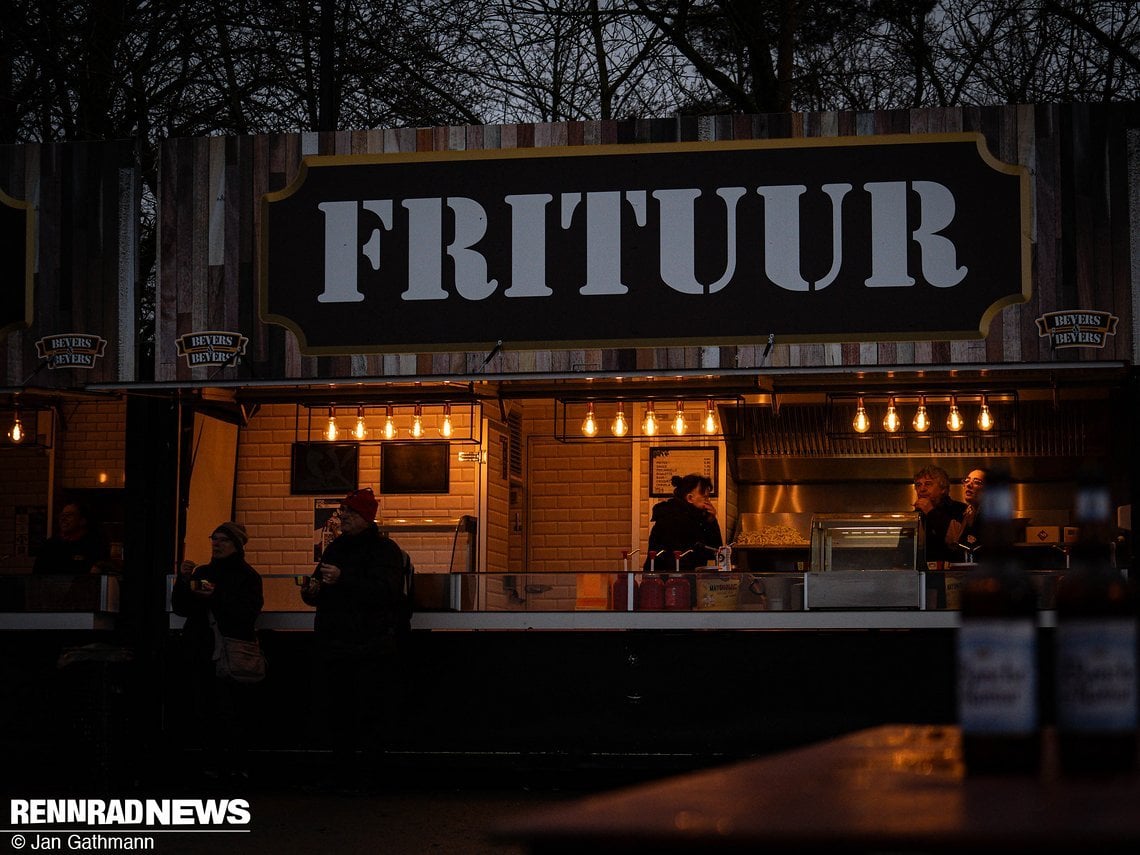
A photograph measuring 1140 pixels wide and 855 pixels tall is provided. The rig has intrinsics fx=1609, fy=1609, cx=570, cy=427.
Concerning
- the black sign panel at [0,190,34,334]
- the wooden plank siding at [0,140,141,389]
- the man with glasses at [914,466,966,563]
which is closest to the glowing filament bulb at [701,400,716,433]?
the man with glasses at [914,466,966,563]

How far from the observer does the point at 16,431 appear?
11930 mm

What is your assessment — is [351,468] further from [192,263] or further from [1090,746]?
[1090,746]

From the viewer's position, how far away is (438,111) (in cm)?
1928

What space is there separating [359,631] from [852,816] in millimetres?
7922

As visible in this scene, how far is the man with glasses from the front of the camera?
436 inches

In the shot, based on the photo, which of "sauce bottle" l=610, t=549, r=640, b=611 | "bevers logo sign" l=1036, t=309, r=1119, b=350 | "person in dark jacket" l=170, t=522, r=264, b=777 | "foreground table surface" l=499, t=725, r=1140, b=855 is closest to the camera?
"foreground table surface" l=499, t=725, r=1140, b=855

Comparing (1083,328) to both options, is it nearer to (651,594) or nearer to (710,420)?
(651,594)

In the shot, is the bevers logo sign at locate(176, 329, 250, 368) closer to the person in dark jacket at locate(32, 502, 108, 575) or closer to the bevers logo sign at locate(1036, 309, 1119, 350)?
the person in dark jacket at locate(32, 502, 108, 575)

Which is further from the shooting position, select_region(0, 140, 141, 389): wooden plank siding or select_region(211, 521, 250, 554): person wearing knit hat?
select_region(0, 140, 141, 389): wooden plank siding

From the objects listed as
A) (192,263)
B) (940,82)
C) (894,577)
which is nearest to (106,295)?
(192,263)

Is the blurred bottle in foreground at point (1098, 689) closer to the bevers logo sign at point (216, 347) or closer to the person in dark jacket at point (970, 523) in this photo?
the bevers logo sign at point (216, 347)

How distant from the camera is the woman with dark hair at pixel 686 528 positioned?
36.4 feet

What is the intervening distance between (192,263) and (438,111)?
9610 millimetres

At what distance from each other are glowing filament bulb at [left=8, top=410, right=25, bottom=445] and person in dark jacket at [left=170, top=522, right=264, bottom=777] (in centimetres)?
273
